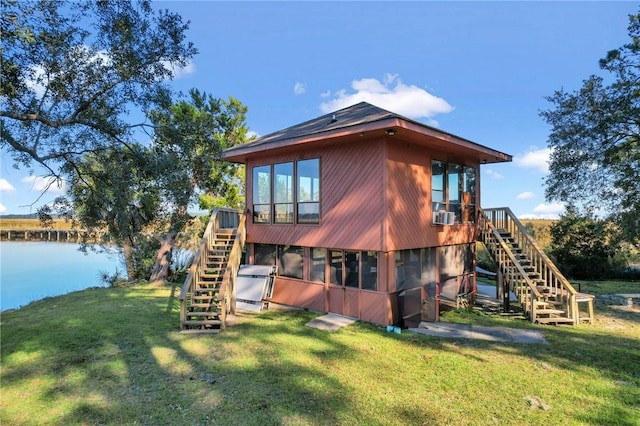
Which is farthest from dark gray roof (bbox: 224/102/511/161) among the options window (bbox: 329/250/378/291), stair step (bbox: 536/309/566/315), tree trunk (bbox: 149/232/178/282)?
tree trunk (bbox: 149/232/178/282)

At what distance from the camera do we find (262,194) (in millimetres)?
11125

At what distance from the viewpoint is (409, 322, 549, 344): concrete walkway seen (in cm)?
718

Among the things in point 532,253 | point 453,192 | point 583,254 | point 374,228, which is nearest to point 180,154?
point 374,228

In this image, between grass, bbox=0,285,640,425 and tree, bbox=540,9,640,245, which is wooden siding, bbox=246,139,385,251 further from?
tree, bbox=540,9,640,245

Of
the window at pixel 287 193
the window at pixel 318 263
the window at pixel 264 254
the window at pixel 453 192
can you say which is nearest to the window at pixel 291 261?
the window at pixel 264 254

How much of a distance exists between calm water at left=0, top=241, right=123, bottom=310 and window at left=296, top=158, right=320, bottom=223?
824 cm

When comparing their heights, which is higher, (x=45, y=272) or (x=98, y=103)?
(x=98, y=103)

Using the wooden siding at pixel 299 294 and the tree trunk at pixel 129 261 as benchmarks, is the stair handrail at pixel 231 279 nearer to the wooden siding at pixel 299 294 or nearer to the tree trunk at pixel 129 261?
the wooden siding at pixel 299 294

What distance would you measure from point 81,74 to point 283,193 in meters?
5.71

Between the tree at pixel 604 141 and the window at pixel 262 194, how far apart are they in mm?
11524

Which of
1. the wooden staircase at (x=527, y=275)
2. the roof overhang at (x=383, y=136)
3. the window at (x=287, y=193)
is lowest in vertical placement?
the wooden staircase at (x=527, y=275)

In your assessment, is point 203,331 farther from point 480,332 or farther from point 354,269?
point 480,332

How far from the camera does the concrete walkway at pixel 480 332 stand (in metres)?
7.18

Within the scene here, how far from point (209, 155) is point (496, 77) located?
15472mm
